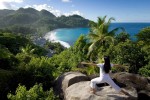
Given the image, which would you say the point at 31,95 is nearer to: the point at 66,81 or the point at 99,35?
the point at 66,81

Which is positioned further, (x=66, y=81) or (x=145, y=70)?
(x=145, y=70)

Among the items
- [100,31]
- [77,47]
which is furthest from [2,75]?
[77,47]

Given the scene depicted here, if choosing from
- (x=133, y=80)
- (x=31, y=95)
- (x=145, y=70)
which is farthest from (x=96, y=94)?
(x=145, y=70)

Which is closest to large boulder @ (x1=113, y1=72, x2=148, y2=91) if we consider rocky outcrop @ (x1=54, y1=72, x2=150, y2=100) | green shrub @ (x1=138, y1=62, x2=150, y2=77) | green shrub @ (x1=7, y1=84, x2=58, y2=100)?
rocky outcrop @ (x1=54, y1=72, x2=150, y2=100)

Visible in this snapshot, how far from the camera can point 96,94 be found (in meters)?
13.8

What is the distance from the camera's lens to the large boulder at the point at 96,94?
13586mm

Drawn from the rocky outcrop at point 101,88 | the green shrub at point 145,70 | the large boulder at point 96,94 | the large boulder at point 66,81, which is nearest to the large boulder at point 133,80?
the rocky outcrop at point 101,88

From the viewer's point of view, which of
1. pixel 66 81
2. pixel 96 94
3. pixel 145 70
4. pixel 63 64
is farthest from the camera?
pixel 63 64

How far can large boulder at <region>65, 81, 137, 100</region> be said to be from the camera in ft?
44.6

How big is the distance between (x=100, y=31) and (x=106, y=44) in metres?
1.91

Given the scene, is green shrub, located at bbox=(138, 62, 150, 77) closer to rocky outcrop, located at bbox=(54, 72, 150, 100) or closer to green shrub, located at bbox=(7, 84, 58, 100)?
rocky outcrop, located at bbox=(54, 72, 150, 100)

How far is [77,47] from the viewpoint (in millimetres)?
45500

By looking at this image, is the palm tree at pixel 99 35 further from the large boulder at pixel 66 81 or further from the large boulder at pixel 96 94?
the large boulder at pixel 96 94

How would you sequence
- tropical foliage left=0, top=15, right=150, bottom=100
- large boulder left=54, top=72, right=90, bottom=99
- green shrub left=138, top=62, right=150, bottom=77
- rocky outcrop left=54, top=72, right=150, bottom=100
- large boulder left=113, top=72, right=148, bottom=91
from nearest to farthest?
rocky outcrop left=54, top=72, right=150, bottom=100, large boulder left=113, top=72, right=148, bottom=91, large boulder left=54, top=72, right=90, bottom=99, tropical foliage left=0, top=15, right=150, bottom=100, green shrub left=138, top=62, right=150, bottom=77
